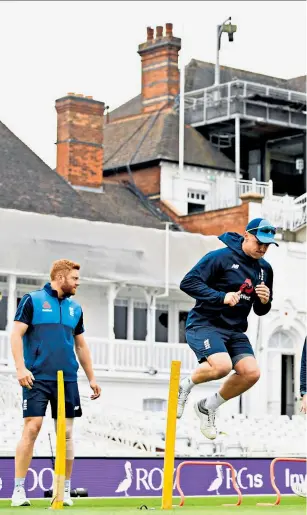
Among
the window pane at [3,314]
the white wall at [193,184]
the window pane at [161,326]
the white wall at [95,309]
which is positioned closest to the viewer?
the window pane at [3,314]

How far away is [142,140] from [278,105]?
5.08 meters

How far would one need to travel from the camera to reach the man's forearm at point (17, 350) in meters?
12.0

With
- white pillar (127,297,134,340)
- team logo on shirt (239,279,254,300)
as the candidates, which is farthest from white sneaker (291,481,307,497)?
white pillar (127,297,134,340)

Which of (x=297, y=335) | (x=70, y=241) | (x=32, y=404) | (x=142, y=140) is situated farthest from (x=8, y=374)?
(x=32, y=404)

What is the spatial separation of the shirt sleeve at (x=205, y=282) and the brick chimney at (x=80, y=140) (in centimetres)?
3190

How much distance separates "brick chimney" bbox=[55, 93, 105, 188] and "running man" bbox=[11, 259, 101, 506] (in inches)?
1250

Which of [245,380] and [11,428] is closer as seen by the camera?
[245,380]

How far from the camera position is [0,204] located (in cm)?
3869

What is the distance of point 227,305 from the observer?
12156mm

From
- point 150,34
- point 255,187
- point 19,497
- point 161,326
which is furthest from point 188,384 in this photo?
point 150,34

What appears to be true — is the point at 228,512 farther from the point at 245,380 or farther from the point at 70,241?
the point at 70,241

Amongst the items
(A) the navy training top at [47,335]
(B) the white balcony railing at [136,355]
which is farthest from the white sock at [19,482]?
(B) the white balcony railing at [136,355]

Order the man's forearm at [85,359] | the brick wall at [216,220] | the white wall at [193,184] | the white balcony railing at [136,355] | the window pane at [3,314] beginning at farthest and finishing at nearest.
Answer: the white wall at [193,184] → the brick wall at [216,220] → the white balcony railing at [136,355] → the window pane at [3,314] → the man's forearm at [85,359]

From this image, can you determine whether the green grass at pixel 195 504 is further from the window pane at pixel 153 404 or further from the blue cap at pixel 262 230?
the window pane at pixel 153 404
